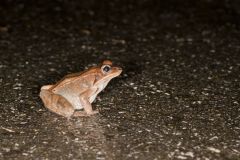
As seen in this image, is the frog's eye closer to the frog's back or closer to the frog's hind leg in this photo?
the frog's back

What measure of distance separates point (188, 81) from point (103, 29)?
235 cm

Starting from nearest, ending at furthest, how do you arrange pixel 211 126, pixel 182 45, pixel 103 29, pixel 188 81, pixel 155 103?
pixel 211 126 → pixel 155 103 → pixel 188 81 → pixel 182 45 → pixel 103 29

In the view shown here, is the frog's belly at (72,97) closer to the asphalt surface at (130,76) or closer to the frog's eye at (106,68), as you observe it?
the asphalt surface at (130,76)

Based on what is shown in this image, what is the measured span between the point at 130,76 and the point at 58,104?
4.64 feet

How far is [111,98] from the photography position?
14.6 ft

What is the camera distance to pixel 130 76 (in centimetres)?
511

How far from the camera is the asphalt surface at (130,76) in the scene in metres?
3.55

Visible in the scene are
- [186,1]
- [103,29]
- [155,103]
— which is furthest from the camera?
[186,1]

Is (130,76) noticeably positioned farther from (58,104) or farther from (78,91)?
(58,104)

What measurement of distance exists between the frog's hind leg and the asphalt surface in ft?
0.28

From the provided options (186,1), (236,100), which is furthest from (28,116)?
(186,1)

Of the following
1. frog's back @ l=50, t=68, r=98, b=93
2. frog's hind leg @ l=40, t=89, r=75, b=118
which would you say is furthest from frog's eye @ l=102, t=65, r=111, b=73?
frog's hind leg @ l=40, t=89, r=75, b=118

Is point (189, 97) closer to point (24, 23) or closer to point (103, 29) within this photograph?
point (103, 29)

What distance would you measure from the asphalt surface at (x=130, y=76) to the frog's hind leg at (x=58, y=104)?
0.09 metres
